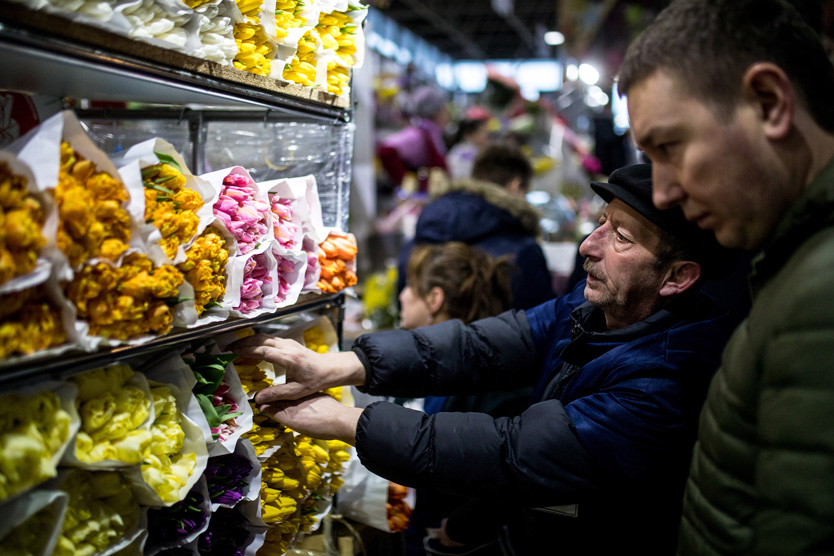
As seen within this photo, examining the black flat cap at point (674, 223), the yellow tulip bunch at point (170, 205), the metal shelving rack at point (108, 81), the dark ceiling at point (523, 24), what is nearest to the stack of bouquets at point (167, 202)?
the yellow tulip bunch at point (170, 205)

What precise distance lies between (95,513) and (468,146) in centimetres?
530

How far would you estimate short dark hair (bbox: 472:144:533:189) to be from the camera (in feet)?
12.7

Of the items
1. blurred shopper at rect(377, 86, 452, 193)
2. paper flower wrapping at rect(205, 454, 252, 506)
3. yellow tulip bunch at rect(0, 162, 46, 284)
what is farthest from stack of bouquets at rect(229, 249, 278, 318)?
blurred shopper at rect(377, 86, 452, 193)

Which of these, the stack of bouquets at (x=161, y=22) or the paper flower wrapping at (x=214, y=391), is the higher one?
the stack of bouquets at (x=161, y=22)

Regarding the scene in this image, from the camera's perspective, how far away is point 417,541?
218 centimetres

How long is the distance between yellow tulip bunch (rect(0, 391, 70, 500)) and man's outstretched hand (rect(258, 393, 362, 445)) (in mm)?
576

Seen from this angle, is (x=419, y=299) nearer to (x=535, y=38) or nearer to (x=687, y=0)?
(x=687, y=0)

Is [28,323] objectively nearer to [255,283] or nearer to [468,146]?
[255,283]

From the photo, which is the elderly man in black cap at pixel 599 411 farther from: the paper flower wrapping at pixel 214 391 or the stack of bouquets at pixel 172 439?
the stack of bouquets at pixel 172 439

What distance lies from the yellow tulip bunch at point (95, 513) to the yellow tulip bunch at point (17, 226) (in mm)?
377

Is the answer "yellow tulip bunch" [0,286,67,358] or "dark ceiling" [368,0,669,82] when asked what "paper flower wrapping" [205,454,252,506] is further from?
"dark ceiling" [368,0,669,82]

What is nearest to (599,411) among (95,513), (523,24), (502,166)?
(95,513)

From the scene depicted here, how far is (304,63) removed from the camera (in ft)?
5.12

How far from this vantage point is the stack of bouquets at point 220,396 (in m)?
1.28
